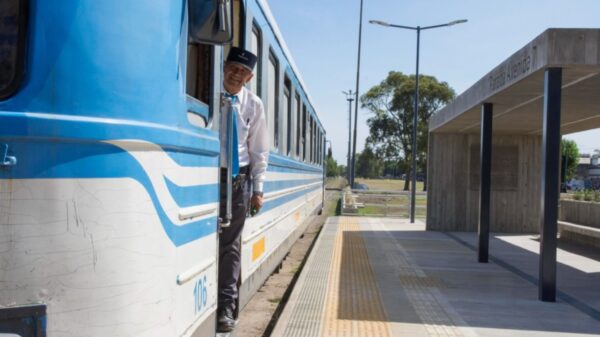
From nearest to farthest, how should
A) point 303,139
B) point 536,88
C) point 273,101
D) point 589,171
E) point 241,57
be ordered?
point 241,57 < point 273,101 < point 536,88 < point 303,139 < point 589,171

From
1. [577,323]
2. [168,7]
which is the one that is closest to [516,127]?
[577,323]

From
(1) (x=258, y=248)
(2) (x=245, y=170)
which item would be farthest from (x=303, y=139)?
(2) (x=245, y=170)

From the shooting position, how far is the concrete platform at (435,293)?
19.6ft

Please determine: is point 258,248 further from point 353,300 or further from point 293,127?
point 293,127

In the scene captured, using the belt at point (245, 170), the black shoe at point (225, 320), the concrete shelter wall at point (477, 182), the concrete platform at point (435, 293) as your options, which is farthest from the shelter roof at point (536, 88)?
the black shoe at point (225, 320)

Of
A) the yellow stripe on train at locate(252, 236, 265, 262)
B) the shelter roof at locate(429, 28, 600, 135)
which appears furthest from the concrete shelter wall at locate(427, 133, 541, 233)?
the yellow stripe on train at locate(252, 236, 265, 262)

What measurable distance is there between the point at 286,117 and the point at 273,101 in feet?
3.48

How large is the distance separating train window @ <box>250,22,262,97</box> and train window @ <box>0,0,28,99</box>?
2.90 metres

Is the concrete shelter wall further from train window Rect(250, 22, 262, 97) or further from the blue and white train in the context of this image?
the blue and white train

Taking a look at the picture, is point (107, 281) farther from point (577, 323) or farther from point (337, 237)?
point (337, 237)

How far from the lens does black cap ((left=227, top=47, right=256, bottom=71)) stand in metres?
4.10

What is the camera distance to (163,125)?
9.12ft

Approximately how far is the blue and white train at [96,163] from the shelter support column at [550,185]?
17.3 ft

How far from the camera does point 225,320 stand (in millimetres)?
4137
